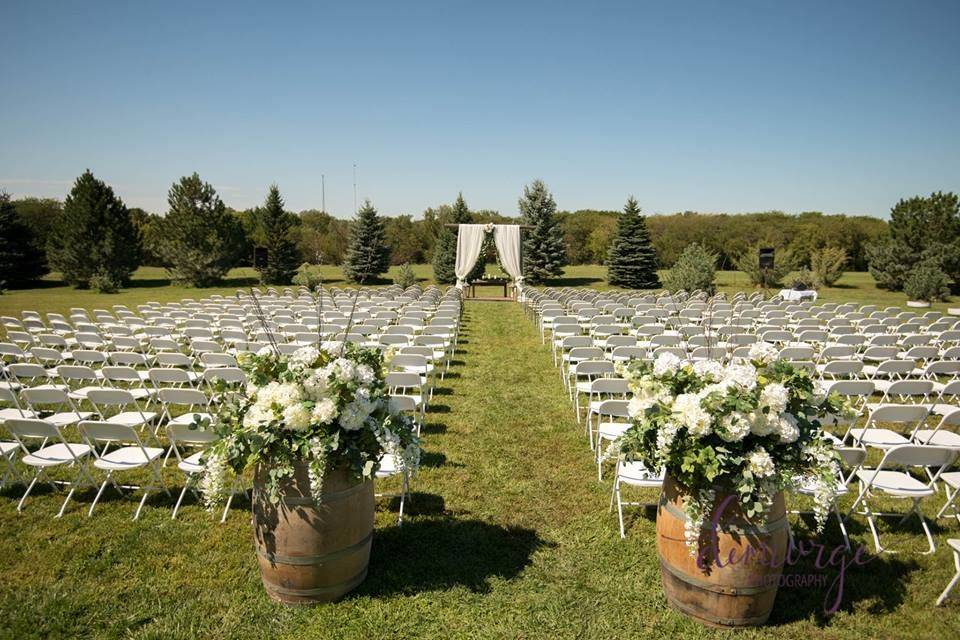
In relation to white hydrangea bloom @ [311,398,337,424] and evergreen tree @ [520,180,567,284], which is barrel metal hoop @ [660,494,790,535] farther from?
evergreen tree @ [520,180,567,284]

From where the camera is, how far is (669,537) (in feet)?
10.1

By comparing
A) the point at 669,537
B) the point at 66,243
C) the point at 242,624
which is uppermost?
the point at 66,243

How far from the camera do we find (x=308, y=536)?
3.02 metres

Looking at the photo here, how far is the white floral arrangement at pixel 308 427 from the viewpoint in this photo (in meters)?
2.82

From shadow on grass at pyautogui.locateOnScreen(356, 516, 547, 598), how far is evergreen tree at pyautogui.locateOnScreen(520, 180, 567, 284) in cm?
2604

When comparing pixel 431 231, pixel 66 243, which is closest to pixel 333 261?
pixel 431 231

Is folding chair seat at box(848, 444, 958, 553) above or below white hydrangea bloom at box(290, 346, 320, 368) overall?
below

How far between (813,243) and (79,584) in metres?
54.1

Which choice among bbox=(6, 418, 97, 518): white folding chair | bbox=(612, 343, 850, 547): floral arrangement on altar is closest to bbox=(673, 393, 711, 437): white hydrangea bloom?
bbox=(612, 343, 850, 547): floral arrangement on altar

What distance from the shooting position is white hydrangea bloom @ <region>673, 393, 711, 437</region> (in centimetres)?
266

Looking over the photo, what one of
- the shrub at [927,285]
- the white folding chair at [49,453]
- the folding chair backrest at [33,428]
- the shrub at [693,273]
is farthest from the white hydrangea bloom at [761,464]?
the shrub at [927,285]

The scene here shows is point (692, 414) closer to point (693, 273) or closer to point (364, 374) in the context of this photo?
point (364, 374)

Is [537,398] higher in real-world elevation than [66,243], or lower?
lower

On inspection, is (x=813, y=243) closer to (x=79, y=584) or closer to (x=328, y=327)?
(x=328, y=327)
